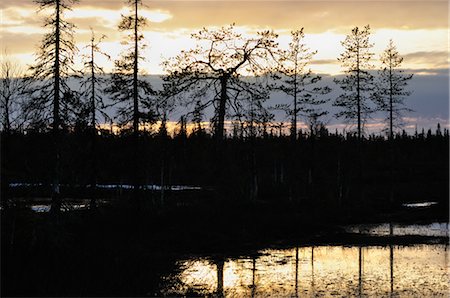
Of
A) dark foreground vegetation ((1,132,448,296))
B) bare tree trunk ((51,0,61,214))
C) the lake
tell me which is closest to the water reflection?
the lake

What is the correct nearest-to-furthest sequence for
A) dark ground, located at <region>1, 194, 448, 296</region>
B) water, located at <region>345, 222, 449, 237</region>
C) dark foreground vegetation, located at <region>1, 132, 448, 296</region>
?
dark ground, located at <region>1, 194, 448, 296</region>, dark foreground vegetation, located at <region>1, 132, 448, 296</region>, water, located at <region>345, 222, 449, 237</region>

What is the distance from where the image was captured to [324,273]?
20547mm

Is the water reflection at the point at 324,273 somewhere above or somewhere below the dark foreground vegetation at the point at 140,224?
below

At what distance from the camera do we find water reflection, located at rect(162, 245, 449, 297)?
17.5 metres

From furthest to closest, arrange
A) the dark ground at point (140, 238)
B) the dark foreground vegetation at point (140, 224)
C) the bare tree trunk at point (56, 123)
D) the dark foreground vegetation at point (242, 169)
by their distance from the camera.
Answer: the dark foreground vegetation at point (242, 169) < the bare tree trunk at point (56, 123) < the dark foreground vegetation at point (140, 224) < the dark ground at point (140, 238)

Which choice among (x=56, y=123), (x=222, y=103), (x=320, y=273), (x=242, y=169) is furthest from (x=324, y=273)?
(x=242, y=169)

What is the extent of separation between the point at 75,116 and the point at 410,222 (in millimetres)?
24652

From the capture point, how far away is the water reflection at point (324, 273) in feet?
57.4

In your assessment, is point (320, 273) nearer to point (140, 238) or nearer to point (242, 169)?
point (140, 238)

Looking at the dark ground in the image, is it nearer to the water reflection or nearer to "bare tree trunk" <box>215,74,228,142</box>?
the water reflection

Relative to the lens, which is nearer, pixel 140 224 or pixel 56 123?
pixel 56 123

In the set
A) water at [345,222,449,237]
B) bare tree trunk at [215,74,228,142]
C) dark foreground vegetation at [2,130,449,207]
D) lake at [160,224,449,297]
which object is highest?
bare tree trunk at [215,74,228,142]

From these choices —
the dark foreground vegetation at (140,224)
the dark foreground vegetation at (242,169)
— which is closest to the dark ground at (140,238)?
the dark foreground vegetation at (140,224)

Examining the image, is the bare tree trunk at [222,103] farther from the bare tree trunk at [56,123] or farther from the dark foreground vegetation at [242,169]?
the bare tree trunk at [56,123]
